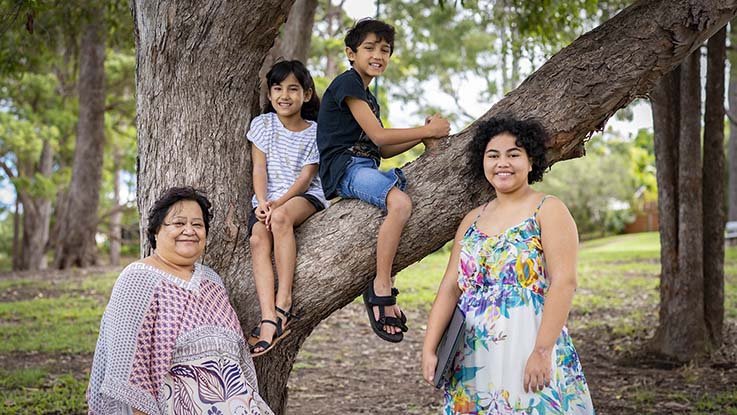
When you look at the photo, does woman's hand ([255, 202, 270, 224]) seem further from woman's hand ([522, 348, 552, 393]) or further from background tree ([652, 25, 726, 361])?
background tree ([652, 25, 726, 361])

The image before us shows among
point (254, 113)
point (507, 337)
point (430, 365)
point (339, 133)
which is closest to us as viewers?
point (507, 337)

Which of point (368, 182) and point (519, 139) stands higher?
point (519, 139)

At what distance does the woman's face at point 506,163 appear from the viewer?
10.4 feet

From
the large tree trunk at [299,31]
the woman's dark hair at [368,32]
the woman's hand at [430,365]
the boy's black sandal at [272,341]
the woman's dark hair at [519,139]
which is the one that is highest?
the large tree trunk at [299,31]

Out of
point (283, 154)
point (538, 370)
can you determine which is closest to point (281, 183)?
point (283, 154)

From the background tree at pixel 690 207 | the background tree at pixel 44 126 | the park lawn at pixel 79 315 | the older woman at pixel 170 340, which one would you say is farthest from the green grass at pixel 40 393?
the background tree at pixel 44 126

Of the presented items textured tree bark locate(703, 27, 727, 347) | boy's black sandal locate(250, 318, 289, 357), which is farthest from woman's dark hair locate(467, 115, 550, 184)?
textured tree bark locate(703, 27, 727, 347)

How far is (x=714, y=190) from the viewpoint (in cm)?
714

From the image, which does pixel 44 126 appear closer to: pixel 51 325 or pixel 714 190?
pixel 51 325

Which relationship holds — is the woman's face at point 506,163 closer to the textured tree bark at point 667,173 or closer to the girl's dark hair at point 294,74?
the girl's dark hair at point 294,74

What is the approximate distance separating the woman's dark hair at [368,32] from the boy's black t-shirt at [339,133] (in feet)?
0.44

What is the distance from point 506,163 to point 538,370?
0.77 m

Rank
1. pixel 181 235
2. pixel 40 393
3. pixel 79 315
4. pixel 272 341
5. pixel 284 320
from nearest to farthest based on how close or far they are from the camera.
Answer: pixel 181 235 → pixel 272 341 → pixel 284 320 → pixel 40 393 → pixel 79 315

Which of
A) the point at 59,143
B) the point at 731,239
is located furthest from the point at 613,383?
the point at 59,143
